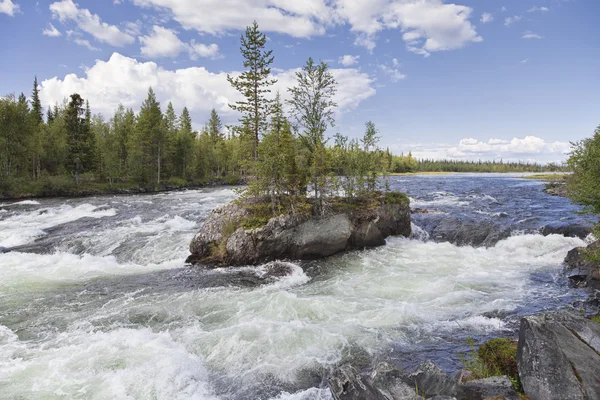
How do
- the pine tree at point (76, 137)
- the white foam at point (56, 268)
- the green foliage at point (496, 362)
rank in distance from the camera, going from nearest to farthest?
the green foliage at point (496, 362) → the white foam at point (56, 268) → the pine tree at point (76, 137)

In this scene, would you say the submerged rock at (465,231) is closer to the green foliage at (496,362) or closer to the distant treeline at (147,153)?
the distant treeline at (147,153)

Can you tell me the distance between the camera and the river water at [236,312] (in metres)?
8.86

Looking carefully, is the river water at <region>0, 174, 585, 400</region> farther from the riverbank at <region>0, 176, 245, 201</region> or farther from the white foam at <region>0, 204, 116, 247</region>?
the riverbank at <region>0, 176, 245, 201</region>

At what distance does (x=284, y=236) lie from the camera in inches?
774

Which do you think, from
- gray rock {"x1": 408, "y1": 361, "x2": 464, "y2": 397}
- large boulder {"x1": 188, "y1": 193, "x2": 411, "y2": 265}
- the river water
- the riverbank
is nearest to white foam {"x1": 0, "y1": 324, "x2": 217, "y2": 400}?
the river water

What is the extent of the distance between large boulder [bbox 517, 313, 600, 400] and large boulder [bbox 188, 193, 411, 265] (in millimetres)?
13495

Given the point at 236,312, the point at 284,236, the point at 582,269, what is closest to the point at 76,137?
the point at 284,236

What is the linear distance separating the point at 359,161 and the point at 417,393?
1836 cm

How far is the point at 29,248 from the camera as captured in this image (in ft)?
73.3

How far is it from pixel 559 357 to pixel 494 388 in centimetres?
131

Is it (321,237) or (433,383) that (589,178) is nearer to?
(433,383)

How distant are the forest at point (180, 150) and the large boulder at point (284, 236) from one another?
82.6 inches

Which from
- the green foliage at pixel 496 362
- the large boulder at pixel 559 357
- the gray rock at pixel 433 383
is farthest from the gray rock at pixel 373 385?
the large boulder at pixel 559 357

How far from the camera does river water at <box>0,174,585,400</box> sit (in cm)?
886
